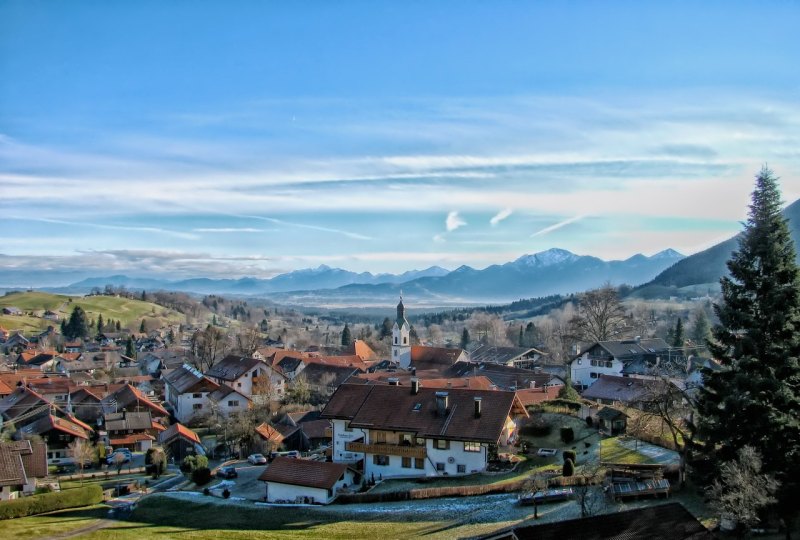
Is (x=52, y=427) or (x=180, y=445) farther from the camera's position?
(x=52, y=427)

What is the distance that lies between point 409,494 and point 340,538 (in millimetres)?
6262

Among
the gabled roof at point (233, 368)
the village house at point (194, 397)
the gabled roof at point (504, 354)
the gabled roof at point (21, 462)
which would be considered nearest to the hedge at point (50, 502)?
the gabled roof at point (21, 462)

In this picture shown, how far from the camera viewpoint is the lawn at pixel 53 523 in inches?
1378

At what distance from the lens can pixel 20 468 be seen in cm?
4322

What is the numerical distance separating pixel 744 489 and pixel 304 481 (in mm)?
24774

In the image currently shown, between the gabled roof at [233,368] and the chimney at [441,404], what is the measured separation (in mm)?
42270

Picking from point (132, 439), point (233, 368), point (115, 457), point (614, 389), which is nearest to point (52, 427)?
point (132, 439)

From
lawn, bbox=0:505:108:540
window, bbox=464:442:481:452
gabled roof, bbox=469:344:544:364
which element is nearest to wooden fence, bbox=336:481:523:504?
window, bbox=464:442:481:452

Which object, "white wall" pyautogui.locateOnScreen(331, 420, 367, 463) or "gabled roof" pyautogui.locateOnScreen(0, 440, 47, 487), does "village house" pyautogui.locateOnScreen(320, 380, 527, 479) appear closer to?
"white wall" pyautogui.locateOnScreen(331, 420, 367, 463)

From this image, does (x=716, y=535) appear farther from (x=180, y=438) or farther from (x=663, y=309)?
(x=663, y=309)

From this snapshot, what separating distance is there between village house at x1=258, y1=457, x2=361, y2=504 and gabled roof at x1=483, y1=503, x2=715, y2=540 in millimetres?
17332

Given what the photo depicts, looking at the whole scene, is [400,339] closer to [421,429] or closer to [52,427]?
[52,427]

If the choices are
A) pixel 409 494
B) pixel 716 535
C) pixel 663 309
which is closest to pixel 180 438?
pixel 409 494

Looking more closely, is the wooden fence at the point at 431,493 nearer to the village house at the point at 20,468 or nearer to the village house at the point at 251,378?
the village house at the point at 20,468
